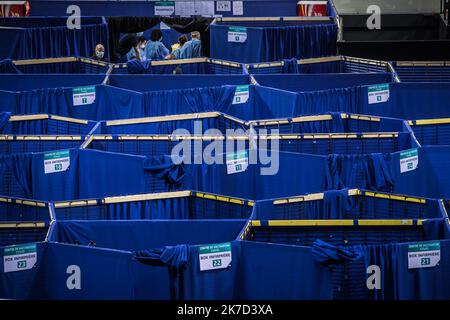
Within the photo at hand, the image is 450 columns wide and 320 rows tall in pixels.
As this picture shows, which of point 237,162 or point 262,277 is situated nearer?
point 262,277

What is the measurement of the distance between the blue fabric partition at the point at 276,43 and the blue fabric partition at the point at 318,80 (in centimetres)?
187

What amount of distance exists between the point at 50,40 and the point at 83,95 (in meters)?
2.87

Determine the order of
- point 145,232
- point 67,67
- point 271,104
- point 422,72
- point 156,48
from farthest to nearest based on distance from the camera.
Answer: point 156,48 → point 67,67 → point 422,72 → point 271,104 → point 145,232

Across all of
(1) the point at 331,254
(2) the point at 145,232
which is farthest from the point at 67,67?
(1) the point at 331,254

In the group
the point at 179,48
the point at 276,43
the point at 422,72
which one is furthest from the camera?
the point at 179,48

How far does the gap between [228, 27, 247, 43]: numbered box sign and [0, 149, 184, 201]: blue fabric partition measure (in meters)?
5.01

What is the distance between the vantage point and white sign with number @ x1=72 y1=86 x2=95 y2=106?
1398cm

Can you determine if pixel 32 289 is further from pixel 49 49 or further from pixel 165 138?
pixel 49 49

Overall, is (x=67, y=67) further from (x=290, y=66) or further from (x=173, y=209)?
(x=173, y=209)

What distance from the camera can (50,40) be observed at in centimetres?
1653

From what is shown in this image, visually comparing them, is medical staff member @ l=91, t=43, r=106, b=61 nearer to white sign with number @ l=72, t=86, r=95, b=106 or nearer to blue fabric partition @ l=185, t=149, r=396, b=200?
white sign with number @ l=72, t=86, r=95, b=106

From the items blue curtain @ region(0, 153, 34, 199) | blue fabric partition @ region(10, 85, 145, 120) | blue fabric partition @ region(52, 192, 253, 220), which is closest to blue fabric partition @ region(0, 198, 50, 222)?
blue fabric partition @ region(52, 192, 253, 220)
